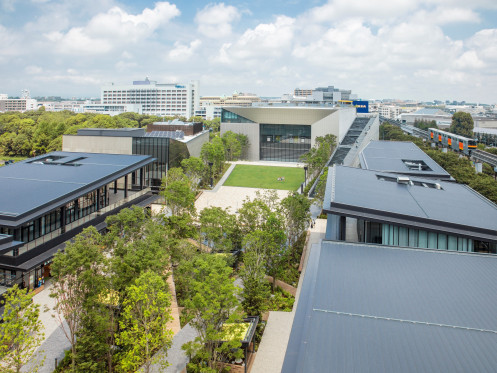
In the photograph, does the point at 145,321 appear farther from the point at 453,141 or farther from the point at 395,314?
the point at 453,141

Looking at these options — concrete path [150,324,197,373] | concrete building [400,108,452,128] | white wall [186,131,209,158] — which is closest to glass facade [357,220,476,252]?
concrete path [150,324,197,373]

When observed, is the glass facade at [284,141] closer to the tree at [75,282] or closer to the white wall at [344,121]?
the white wall at [344,121]

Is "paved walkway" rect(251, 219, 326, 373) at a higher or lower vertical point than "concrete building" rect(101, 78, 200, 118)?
lower

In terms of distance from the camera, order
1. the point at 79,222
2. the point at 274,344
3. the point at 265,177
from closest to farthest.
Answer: the point at 274,344 → the point at 79,222 → the point at 265,177

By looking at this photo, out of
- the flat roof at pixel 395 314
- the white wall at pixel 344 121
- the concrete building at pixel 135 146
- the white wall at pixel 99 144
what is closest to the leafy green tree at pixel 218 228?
the flat roof at pixel 395 314

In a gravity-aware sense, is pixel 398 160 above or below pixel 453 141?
below

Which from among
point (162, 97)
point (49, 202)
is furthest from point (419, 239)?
point (162, 97)

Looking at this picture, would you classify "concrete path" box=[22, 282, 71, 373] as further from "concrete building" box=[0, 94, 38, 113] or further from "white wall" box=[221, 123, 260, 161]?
"concrete building" box=[0, 94, 38, 113]
